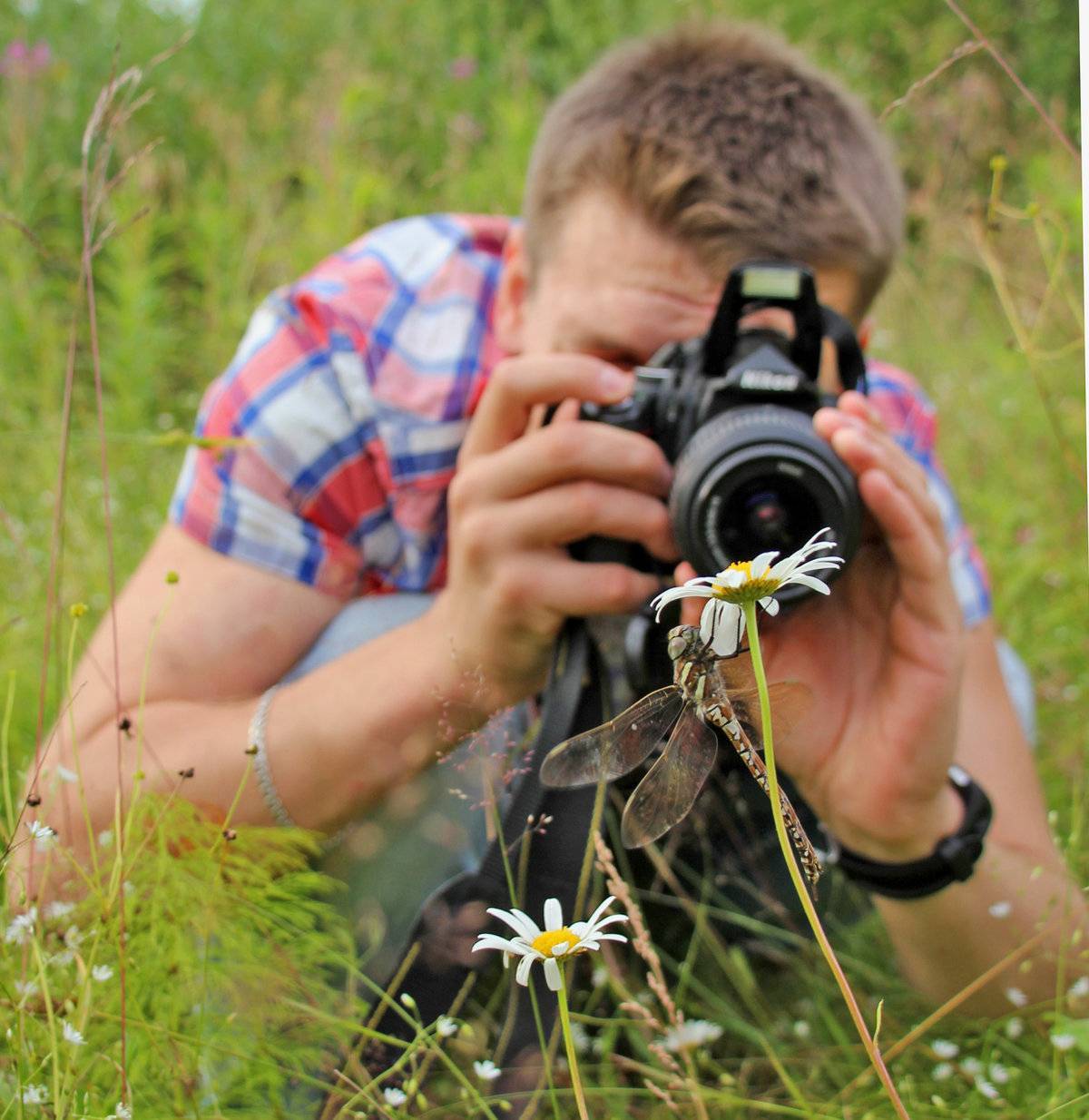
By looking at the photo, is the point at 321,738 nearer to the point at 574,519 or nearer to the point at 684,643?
the point at 574,519

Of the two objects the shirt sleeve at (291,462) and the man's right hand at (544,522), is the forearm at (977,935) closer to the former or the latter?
the man's right hand at (544,522)

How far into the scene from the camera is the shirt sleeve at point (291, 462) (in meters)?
1.17

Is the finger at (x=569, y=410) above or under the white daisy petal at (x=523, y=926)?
above

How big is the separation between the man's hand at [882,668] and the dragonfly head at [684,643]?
426 mm

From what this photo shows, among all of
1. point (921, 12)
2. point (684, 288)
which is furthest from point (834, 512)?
point (921, 12)

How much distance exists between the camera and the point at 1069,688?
58.3 inches

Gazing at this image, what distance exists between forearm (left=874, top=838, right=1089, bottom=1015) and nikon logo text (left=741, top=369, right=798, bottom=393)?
467 millimetres

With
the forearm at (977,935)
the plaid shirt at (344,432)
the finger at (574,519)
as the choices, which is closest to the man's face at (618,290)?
the plaid shirt at (344,432)

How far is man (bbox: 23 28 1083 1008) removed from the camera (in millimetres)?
925

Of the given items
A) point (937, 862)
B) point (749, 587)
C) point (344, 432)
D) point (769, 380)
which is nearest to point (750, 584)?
point (749, 587)

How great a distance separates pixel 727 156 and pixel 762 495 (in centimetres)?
55

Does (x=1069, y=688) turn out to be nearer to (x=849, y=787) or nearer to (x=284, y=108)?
(x=849, y=787)

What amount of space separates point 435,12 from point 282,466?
7.85ft

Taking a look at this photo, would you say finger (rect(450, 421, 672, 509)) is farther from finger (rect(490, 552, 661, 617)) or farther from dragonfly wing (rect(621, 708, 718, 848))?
dragonfly wing (rect(621, 708, 718, 848))
